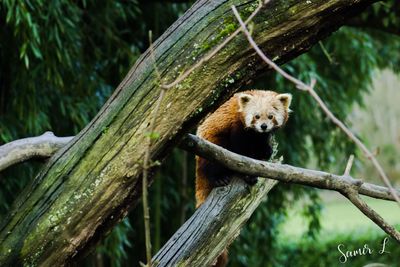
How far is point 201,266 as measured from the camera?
8.58 feet

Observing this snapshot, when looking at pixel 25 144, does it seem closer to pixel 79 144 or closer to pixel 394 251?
pixel 79 144

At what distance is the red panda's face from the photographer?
3719mm

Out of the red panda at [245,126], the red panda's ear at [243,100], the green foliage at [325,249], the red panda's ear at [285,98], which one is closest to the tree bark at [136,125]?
the red panda at [245,126]

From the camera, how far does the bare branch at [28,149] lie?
2.22 metres

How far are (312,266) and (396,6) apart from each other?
12.3 feet

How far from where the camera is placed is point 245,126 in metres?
3.76

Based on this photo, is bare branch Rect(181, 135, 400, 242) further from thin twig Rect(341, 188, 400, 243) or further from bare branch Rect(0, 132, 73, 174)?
bare branch Rect(0, 132, 73, 174)

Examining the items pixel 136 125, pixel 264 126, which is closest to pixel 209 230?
pixel 136 125

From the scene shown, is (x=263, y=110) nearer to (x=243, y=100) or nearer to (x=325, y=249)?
(x=243, y=100)

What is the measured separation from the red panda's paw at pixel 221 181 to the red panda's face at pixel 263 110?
0.47m

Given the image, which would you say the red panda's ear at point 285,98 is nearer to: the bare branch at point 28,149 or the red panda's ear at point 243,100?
the red panda's ear at point 243,100

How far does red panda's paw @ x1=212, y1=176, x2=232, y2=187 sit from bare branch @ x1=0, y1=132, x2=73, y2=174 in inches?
39.0

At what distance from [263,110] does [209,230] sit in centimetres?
128

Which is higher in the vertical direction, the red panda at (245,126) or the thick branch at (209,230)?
the thick branch at (209,230)
